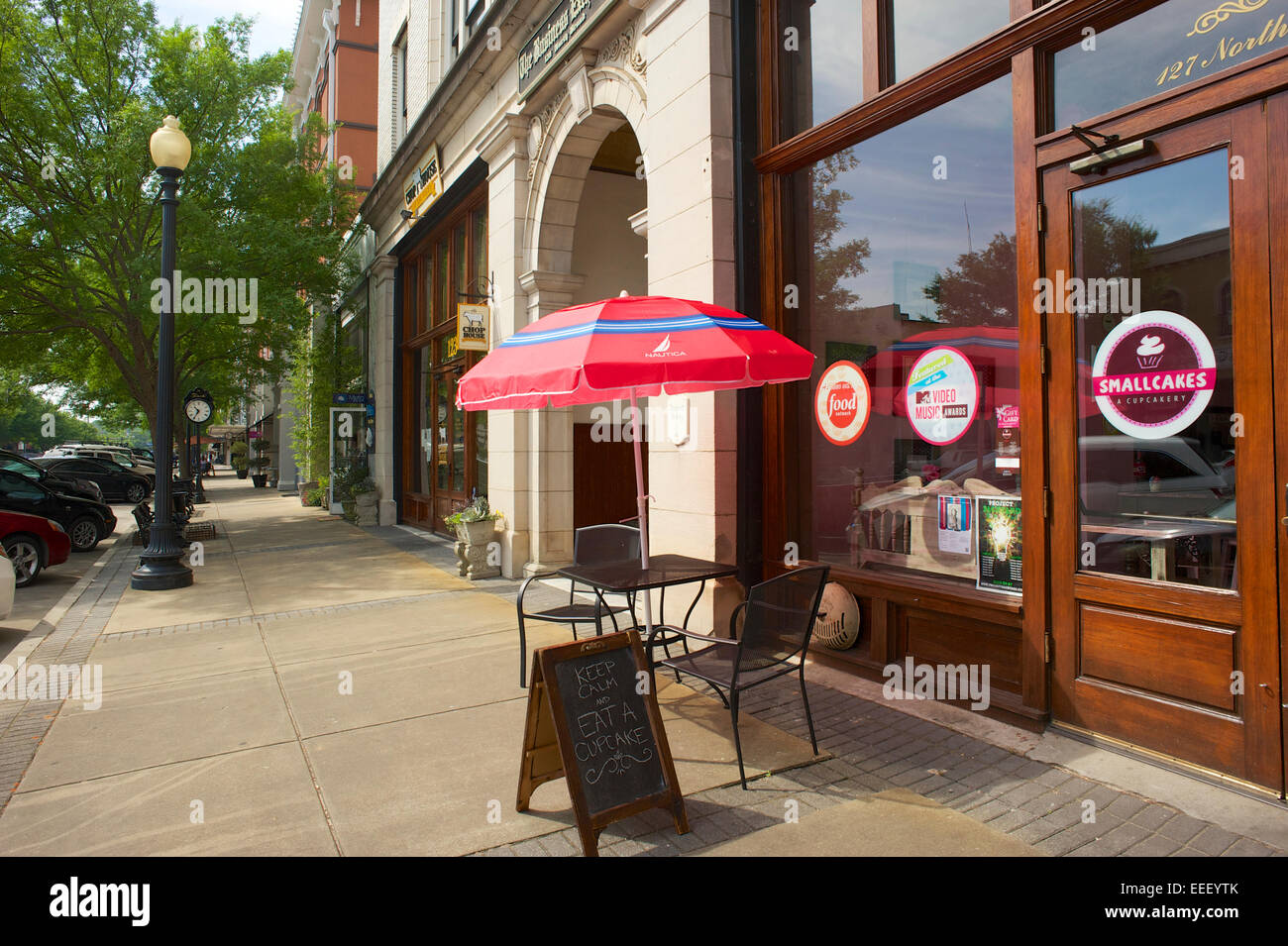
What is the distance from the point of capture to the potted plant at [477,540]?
9922 millimetres

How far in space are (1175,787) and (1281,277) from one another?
231 centimetres

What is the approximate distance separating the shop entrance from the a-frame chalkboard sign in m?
2.37

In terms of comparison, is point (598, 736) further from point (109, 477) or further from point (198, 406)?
point (109, 477)

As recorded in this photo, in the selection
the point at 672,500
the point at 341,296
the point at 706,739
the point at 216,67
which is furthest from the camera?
the point at 341,296

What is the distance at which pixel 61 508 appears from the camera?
13633mm

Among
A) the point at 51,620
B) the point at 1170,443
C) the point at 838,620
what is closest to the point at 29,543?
the point at 51,620

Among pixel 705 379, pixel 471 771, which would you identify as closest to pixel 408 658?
pixel 471 771

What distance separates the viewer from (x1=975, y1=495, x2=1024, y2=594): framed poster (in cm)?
465

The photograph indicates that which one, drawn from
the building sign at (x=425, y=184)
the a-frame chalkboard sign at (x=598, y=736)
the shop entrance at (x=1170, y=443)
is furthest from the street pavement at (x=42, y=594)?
the shop entrance at (x=1170, y=443)

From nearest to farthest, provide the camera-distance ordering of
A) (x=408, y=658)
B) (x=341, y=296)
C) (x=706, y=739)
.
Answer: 1. (x=706, y=739)
2. (x=408, y=658)
3. (x=341, y=296)

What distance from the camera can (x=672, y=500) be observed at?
6754 millimetres

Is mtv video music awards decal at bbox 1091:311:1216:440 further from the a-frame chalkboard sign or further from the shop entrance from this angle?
the a-frame chalkboard sign

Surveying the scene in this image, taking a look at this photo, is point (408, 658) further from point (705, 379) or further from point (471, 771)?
point (705, 379)

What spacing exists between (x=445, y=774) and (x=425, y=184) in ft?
39.6
